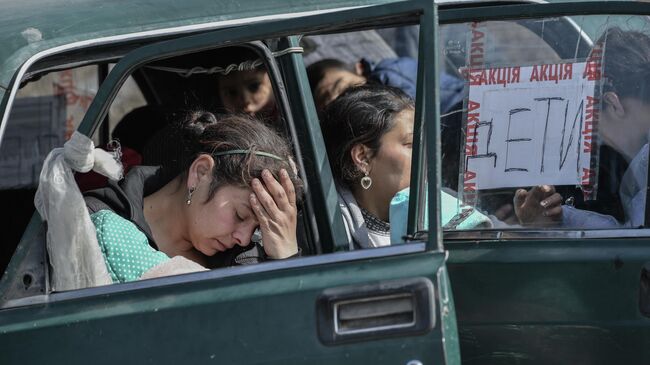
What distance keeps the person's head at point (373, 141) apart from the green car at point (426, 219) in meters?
0.31

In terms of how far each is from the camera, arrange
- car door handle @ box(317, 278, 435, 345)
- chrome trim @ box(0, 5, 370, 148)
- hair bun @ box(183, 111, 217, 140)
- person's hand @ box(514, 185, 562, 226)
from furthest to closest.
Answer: hair bun @ box(183, 111, 217, 140), person's hand @ box(514, 185, 562, 226), chrome trim @ box(0, 5, 370, 148), car door handle @ box(317, 278, 435, 345)

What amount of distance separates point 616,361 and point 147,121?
2439mm

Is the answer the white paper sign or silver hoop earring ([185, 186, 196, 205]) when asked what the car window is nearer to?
Result: silver hoop earring ([185, 186, 196, 205])

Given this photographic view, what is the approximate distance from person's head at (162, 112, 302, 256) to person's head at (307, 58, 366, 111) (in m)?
2.23

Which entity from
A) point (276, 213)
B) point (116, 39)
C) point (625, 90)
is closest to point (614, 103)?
point (625, 90)

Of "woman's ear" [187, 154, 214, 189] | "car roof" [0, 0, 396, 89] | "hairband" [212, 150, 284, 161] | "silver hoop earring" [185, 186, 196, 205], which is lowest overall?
"silver hoop earring" [185, 186, 196, 205]

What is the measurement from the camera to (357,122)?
10.6 ft

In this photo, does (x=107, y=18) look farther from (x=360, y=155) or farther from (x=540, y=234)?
(x=540, y=234)

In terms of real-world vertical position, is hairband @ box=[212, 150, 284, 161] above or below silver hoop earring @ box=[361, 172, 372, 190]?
above

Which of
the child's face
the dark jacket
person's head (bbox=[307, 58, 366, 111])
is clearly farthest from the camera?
A: the dark jacket

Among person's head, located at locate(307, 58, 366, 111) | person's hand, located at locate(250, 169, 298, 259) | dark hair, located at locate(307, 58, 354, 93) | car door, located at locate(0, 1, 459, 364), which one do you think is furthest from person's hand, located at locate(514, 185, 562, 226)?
dark hair, located at locate(307, 58, 354, 93)

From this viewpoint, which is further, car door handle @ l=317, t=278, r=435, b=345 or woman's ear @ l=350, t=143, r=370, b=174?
woman's ear @ l=350, t=143, r=370, b=174

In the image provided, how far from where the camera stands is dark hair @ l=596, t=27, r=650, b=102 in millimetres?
2660

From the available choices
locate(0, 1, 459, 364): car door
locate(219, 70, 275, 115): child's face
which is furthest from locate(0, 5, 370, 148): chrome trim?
locate(219, 70, 275, 115): child's face
